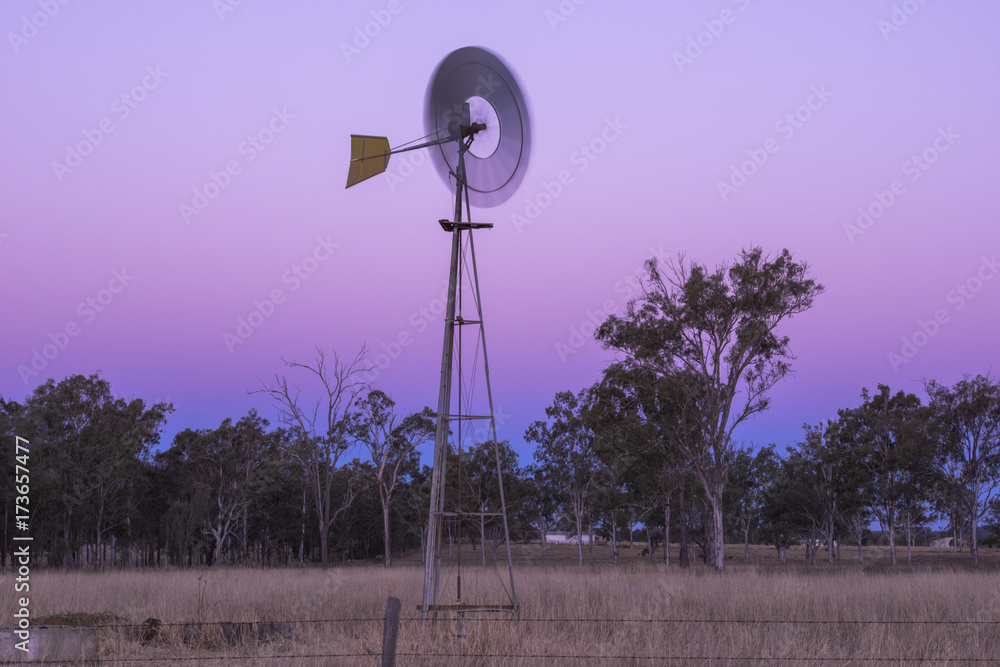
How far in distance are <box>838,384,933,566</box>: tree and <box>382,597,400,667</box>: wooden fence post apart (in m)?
35.9

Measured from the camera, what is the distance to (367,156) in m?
9.65

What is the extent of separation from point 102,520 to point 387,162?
1483 inches

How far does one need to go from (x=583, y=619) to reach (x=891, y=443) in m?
35.5

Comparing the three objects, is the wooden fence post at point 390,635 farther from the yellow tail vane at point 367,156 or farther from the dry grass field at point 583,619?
the yellow tail vane at point 367,156

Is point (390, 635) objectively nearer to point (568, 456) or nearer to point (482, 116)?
point (482, 116)

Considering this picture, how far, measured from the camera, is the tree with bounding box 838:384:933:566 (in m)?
37.0

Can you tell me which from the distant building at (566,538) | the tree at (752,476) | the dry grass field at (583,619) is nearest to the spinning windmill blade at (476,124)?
the dry grass field at (583,619)

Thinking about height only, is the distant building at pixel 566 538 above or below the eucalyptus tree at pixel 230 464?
below

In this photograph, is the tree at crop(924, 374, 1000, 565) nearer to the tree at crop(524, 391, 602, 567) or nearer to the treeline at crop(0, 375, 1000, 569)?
the treeline at crop(0, 375, 1000, 569)

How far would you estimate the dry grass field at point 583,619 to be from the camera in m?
8.17

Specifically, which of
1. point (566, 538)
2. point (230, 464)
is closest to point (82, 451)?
point (230, 464)

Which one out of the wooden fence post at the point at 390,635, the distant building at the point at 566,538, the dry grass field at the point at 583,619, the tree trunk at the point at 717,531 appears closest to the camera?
the wooden fence post at the point at 390,635

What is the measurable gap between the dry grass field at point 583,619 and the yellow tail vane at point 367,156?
4999mm

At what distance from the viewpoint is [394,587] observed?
644 inches
